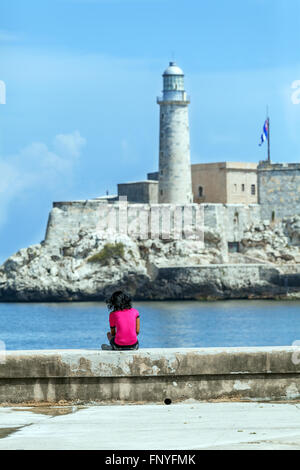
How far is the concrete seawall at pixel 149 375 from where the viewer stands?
6.67 metres

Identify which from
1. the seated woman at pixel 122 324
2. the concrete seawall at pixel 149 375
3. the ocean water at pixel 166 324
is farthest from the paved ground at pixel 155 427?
the ocean water at pixel 166 324

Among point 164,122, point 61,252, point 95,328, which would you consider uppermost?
point 164,122

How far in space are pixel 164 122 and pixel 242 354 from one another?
1647 inches

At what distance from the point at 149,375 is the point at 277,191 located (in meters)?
44.8

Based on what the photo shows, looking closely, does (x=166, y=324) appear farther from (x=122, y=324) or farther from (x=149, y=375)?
(x=149, y=375)

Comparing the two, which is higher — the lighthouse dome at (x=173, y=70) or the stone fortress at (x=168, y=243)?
the lighthouse dome at (x=173, y=70)

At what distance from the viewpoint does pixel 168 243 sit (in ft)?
162

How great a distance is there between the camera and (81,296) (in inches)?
1943

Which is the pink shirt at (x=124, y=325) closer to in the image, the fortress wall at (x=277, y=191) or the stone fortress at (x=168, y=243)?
the stone fortress at (x=168, y=243)

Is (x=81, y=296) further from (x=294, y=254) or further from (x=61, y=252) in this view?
(x=294, y=254)

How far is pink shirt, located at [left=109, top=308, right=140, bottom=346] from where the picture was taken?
22.4ft

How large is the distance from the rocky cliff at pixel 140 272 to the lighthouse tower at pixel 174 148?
2.45m

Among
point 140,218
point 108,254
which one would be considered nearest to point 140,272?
point 108,254
